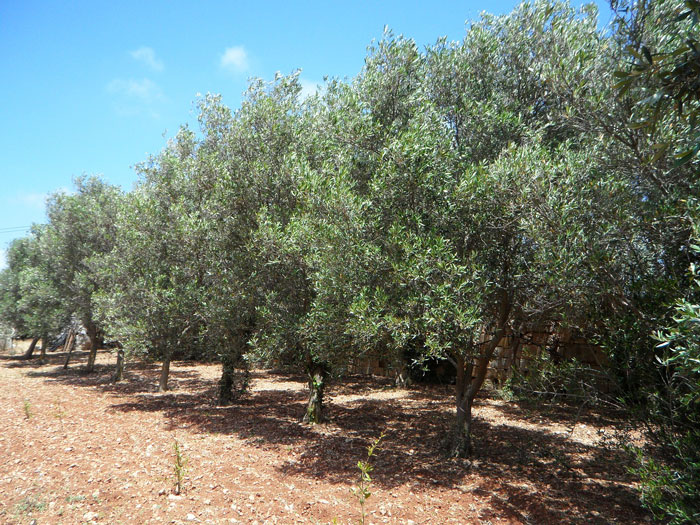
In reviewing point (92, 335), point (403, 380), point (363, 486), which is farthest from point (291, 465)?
point (92, 335)

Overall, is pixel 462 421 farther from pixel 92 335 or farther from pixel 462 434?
pixel 92 335

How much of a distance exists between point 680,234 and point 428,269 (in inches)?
126

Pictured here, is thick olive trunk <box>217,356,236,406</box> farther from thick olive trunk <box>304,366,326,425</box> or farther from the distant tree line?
thick olive trunk <box>304,366,326,425</box>

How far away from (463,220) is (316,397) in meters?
6.50

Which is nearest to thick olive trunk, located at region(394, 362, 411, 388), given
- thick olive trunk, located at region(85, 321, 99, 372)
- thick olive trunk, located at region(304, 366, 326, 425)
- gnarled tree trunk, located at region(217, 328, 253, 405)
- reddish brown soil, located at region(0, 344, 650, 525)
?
reddish brown soil, located at region(0, 344, 650, 525)

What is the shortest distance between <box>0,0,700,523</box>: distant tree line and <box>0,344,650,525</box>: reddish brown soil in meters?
1.27

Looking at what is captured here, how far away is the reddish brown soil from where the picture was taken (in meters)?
6.58

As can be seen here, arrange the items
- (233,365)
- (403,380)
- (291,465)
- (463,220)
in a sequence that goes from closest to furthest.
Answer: (463,220)
(291,465)
(233,365)
(403,380)

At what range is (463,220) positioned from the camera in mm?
7395

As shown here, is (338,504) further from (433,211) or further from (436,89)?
(436,89)

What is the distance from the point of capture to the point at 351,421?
12094 mm

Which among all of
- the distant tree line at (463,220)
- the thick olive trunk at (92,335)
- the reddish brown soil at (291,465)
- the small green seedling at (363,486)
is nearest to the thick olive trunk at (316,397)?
the distant tree line at (463,220)

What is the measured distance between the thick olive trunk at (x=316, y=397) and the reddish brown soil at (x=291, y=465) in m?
0.36

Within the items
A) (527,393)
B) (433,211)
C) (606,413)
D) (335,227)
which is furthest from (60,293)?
(606,413)
